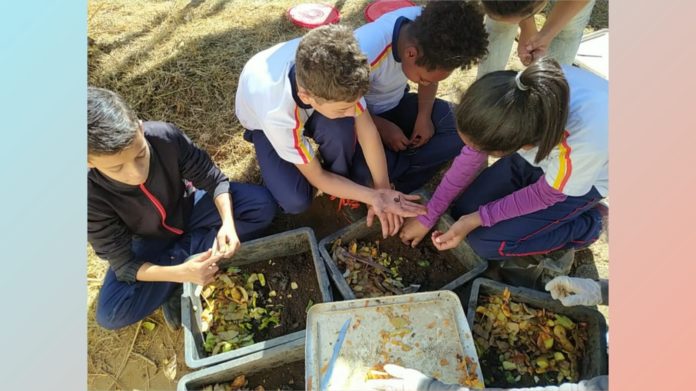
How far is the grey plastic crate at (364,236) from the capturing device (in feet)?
6.64

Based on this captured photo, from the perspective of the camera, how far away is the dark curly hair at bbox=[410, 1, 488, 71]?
1.84 m

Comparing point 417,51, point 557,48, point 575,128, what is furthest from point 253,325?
point 557,48

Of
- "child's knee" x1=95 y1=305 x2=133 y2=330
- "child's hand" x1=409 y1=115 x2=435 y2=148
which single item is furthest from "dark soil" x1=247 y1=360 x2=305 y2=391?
"child's hand" x1=409 y1=115 x2=435 y2=148

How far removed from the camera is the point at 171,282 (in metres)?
2.03

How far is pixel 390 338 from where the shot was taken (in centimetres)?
170

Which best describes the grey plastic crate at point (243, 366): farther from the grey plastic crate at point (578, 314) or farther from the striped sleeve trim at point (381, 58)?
the striped sleeve trim at point (381, 58)

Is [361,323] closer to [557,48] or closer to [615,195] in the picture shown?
[615,195]

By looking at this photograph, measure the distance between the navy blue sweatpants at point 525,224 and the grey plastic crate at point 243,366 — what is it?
84cm

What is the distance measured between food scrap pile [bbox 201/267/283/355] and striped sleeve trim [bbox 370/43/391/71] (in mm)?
948

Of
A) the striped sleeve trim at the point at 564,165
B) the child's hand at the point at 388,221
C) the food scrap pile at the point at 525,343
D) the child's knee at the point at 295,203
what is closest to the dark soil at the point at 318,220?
the child's knee at the point at 295,203

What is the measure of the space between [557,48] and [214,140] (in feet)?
5.63

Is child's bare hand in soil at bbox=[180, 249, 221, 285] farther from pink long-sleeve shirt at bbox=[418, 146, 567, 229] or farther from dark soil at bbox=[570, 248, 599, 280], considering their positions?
dark soil at bbox=[570, 248, 599, 280]

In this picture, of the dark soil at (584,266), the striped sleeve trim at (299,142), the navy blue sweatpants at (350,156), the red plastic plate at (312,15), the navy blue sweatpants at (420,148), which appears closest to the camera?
→ the striped sleeve trim at (299,142)

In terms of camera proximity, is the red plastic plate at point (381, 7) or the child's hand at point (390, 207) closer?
the child's hand at point (390, 207)
